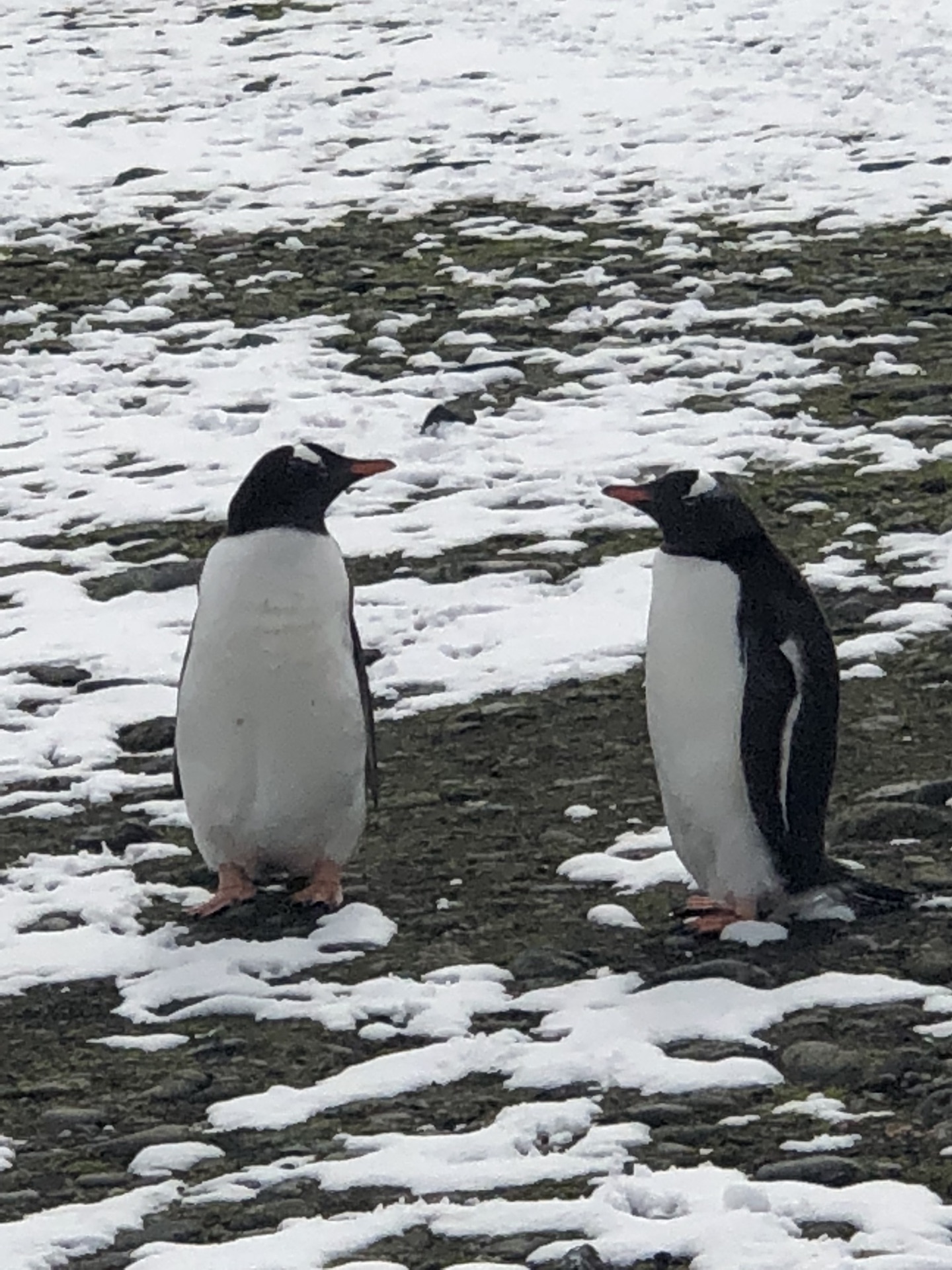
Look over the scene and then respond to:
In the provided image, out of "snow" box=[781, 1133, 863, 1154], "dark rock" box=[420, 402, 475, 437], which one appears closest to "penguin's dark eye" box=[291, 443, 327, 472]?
"snow" box=[781, 1133, 863, 1154]

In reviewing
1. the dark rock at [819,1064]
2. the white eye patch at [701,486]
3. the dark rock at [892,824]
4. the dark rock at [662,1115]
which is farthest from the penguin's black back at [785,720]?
the dark rock at [662,1115]

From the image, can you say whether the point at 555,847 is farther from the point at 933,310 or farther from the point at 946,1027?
the point at 933,310

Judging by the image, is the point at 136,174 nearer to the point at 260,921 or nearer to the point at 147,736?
the point at 147,736

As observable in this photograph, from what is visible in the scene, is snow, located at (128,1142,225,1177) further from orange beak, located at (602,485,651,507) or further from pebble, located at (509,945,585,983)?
orange beak, located at (602,485,651,507)

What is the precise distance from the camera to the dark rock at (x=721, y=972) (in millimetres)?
4453

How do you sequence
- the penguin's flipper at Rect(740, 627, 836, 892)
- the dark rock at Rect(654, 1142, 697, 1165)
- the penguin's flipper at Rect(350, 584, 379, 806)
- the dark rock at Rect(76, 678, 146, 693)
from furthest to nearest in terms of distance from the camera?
the dark rock at Rect(76, 678, 146, 693), the penguin's flipper at Rect(350, 584, 379, 806), the penguin's flipper at Rect(740, 627, 836, 892), the dark rock at Rect(654, 1142, 697, 1165)

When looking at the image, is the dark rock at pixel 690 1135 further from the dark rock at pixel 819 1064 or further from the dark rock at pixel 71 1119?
the dark rock at pixel 71 1119

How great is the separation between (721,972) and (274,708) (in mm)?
1096

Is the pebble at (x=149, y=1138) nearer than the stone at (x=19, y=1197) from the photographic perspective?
No

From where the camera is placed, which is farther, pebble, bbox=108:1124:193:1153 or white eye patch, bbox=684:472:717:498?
white eye patch, bbox=684:472:717:498

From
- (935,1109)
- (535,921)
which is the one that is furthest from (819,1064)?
(535,921)

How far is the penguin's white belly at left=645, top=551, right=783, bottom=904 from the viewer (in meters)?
4.71

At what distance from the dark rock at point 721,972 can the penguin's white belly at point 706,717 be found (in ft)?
0.98

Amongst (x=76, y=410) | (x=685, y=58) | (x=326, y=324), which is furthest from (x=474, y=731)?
(x=685, y=58)
